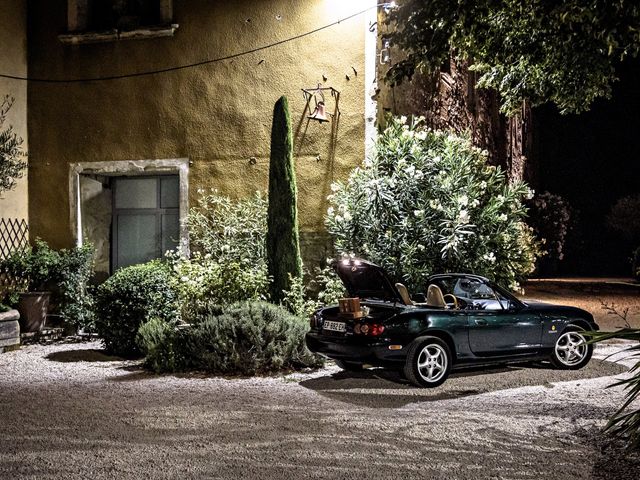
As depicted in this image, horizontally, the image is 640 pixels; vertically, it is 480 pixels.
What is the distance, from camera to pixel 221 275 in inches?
434

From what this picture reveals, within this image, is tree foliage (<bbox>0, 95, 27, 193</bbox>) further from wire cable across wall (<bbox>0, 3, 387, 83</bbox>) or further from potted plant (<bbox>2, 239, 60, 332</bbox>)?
potted plant (<bbox>2, 239, 60, 332</bbox>)

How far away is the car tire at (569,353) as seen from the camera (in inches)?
361

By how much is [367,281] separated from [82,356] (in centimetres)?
481

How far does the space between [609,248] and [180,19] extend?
1633 inches

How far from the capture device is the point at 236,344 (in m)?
9.05

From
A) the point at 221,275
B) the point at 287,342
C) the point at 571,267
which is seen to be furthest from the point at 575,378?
the point at 571,267

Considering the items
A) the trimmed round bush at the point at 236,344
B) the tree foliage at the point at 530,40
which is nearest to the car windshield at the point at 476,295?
the trimmed round bush at the point at 236,344

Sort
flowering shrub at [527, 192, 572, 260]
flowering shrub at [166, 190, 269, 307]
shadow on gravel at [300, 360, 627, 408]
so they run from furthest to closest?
flowering shrub at [527, 192, 572, 260] < flowering shrub at [166, 190, 269, 307] < shadow on gravel at [300, 360, 627, 408]

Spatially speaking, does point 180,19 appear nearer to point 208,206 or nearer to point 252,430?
point 208,206

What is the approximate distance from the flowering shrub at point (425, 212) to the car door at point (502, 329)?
2.12 m

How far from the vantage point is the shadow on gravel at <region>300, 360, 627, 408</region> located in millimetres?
7484

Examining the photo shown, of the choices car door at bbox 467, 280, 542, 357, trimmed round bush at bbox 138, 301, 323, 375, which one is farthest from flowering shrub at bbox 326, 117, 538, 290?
trimmed round bush at bbox 138, 301, 323, 375

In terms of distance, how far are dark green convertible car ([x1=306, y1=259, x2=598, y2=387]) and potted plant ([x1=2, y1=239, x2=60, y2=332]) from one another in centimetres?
601

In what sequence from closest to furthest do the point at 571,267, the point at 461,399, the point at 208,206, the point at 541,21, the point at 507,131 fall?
the point at 461,399, the point at 541,21, the point at 208,206, the point at 507,131, the point at 571,267
